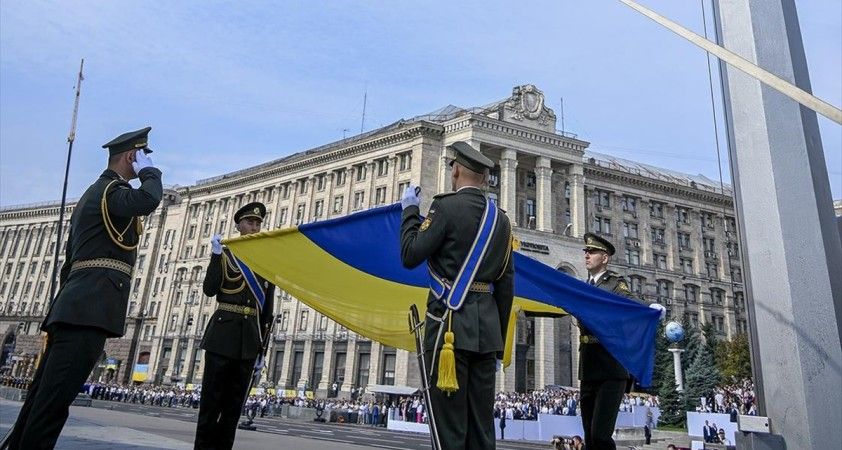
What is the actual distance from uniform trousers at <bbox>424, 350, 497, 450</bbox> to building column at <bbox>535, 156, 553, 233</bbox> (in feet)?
177

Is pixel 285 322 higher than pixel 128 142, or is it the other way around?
pixel 285 322

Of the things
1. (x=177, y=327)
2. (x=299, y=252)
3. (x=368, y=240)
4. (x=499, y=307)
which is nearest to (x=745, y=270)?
(x=499, y=307)

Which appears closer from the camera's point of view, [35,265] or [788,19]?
[788,19]

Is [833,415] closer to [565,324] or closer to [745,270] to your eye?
[745,270]

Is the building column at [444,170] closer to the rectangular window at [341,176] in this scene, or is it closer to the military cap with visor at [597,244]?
the rectangular window at [341,176]

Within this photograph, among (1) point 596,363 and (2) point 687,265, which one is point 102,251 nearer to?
(1) point 596,363

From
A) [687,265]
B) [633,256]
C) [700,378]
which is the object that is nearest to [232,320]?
[700,378]

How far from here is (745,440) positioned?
3.27m

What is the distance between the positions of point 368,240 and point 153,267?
84.6 m

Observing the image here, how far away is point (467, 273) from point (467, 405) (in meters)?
0.90

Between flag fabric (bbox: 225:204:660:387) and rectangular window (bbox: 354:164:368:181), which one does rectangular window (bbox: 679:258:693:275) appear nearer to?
rectangular window (bbox: 354:164:368:181)

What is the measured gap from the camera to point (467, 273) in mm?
4160

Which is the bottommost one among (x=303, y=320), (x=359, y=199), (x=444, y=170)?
(x=303, y=320)

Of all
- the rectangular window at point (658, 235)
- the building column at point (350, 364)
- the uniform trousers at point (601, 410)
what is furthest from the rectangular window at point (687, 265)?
the uniform trousers at point (601, 410)
